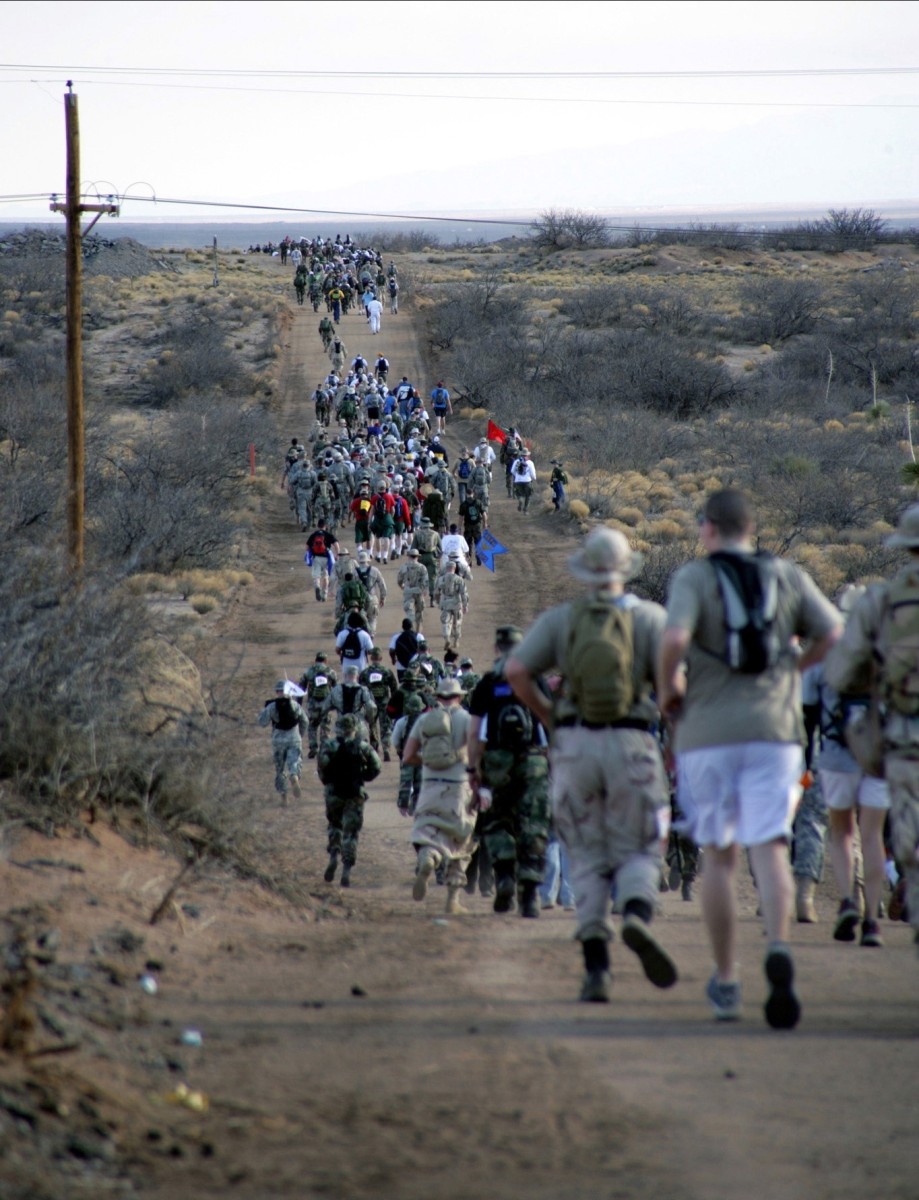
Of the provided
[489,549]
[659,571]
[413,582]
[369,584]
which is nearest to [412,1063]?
[369,584]

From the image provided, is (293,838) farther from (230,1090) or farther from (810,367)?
(810,367)

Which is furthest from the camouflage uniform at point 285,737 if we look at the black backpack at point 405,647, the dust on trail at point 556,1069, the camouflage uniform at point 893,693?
the camouflage uniform at point 893,693

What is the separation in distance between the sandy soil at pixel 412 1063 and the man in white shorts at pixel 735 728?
39 centimetres

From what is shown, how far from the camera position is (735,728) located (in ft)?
16.8

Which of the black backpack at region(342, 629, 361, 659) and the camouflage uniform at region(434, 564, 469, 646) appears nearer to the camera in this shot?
the black backpack at region(342, 629, 361, 659)

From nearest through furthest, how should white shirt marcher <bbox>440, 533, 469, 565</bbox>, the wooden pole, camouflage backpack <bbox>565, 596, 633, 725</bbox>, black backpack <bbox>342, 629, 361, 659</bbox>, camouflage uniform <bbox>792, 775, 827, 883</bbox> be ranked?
camouflage backpack <bbox>565, 596, 633, 725</bbox> → camouflage uniform <bbox>792, 775, 827, 883</bbox> → black backpack <bbox>342, 629, 361, 659</bbox> → the wooden pole → white shirt marcher <bbox>440, 533, 469, 565</bbox>

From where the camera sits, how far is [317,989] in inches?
231

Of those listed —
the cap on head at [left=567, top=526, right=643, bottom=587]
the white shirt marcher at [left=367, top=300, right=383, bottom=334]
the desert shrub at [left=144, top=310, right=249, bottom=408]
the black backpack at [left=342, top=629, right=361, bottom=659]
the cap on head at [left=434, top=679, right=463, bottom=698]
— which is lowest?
the black backpack at [left=342, top=629, right=361, bottom=659]

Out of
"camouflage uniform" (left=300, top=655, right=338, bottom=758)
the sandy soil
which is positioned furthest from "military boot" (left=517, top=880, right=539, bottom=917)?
"camouflage uniform" (left=300, top=655, right=338, bottom=758)

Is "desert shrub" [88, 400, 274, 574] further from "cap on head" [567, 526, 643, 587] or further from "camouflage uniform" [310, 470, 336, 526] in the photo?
"cap on head" [567, 526, 643, 587]

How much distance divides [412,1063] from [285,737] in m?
9.52

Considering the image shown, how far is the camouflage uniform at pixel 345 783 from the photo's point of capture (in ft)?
37.1

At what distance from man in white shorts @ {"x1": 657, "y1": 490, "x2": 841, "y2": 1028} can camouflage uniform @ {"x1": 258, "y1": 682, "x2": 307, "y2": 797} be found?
8.79 m

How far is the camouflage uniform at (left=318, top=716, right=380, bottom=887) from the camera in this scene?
445 inches
